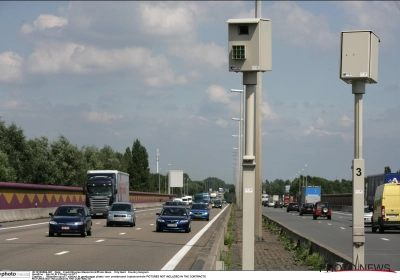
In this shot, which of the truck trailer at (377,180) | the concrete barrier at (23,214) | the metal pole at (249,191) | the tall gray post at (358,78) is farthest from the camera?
the truck trailer at (377,180)

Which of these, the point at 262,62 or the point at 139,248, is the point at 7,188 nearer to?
the point at 139,248

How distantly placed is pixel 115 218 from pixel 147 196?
95581 mm

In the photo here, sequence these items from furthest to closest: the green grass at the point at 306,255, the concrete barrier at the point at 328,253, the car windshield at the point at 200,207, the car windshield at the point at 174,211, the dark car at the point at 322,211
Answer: the dark car at the point at 322,211
the car windshield at the point at 200,207
the car windshield at the point at 174,211
the green grass at the point at 306,255
the concrete barrier at the point at 328,253

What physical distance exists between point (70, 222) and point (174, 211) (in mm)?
9073

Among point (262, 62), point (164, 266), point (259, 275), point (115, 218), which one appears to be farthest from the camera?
point (115, 218)

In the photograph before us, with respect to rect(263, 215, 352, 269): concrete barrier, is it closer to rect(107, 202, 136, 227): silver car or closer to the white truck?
rect(107, 202, 136, 227): silver car

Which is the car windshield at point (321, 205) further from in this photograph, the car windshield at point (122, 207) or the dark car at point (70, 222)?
the dark car at point (70, 222)

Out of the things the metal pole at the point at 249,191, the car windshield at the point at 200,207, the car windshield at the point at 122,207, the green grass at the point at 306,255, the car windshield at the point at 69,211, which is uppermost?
the metal pole at the point at 249,191

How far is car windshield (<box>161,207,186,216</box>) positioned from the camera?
40.2 meters

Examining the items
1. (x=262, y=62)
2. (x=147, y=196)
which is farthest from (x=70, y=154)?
(x=262, y=62)

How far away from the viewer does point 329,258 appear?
1797cm

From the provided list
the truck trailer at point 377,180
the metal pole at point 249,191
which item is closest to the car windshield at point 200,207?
the truck trailer at point 377,180

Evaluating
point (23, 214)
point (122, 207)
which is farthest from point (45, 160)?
point (122, 207)

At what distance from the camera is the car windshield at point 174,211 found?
40.2 meters
